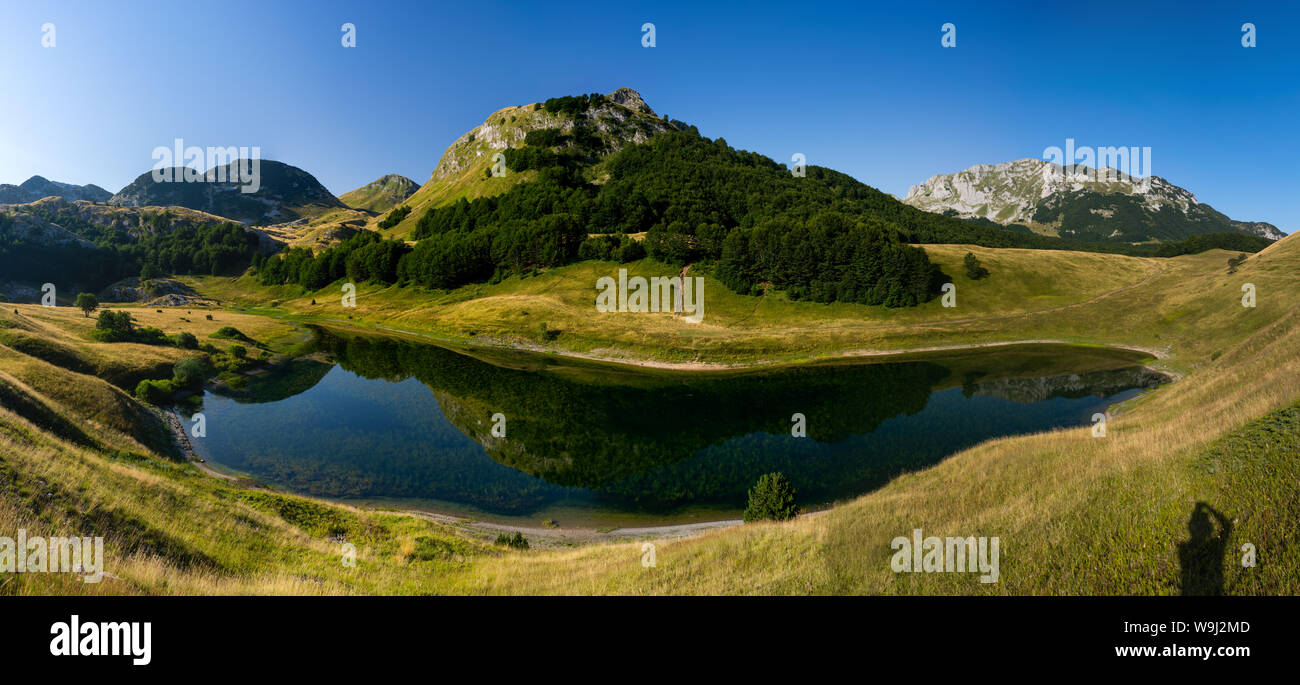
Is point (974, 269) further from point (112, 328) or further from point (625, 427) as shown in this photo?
point (112, 328)

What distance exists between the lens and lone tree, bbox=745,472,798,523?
69.2ft

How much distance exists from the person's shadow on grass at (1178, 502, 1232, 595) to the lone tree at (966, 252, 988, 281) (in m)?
102

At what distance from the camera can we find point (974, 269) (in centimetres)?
9250

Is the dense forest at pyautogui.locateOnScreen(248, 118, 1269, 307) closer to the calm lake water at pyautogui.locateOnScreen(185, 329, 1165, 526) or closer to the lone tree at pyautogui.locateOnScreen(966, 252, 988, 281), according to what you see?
the lone tree at pyautogui.locateOnScreen(966, 252, 988, 281)

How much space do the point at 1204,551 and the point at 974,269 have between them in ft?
343

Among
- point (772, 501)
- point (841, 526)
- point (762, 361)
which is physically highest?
point (762, 361)

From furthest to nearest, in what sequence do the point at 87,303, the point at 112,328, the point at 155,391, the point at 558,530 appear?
the point at 87,303
the point at 112,328
the point at 155,391
the point at 558,530

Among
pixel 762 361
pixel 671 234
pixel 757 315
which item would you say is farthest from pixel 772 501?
pixel 671 234

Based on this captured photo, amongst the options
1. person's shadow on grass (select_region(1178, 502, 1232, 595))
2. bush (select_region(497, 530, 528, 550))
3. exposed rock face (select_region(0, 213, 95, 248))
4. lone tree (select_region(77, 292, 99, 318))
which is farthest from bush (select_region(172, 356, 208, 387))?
exposed rock face (select_region(0, 213, 95, 248))

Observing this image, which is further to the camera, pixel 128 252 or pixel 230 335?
pixel 128 252
